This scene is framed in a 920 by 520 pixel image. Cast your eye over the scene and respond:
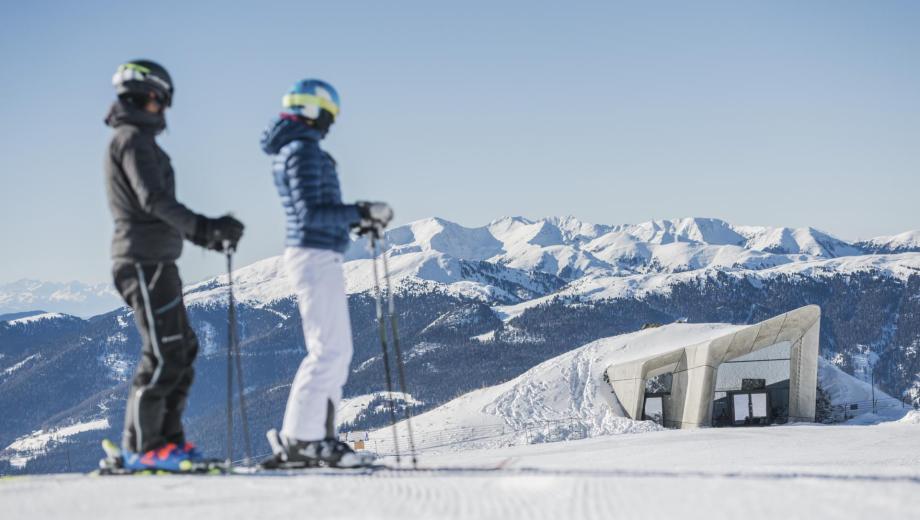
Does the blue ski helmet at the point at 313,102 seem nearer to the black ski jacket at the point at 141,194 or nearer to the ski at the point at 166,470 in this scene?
the black ski jacket at the point at 141,194

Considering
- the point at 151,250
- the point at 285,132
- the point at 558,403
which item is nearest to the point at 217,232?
the point at 151,250

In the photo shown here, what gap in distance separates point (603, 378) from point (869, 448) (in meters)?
29.7

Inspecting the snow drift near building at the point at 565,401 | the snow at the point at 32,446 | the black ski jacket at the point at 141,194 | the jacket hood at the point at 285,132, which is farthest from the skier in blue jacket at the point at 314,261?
the snow at the point at 32,446

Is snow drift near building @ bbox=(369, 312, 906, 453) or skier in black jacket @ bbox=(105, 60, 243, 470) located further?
snow drift near building @ bbox=(369, 312, 906, 453)

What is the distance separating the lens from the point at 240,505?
12.9ft

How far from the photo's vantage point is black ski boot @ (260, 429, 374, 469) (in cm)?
575

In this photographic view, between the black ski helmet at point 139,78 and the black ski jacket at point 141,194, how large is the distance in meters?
0.12

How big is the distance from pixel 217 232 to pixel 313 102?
113 cm

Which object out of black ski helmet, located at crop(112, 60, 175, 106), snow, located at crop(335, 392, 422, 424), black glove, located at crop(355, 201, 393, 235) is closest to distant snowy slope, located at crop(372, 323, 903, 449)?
black glove, located at crop(355, 201, 393, 235)

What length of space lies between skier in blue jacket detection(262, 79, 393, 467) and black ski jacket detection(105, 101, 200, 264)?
2.31 ft

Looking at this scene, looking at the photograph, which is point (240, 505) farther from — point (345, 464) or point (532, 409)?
point (532, 409)

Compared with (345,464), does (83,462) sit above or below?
below

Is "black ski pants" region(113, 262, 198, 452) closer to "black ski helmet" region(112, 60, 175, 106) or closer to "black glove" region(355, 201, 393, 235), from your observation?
"black ski helmet" region(112, 60, 175, 106)

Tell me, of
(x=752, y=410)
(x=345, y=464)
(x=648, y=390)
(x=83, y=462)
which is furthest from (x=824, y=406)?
(x=83, y=462)
